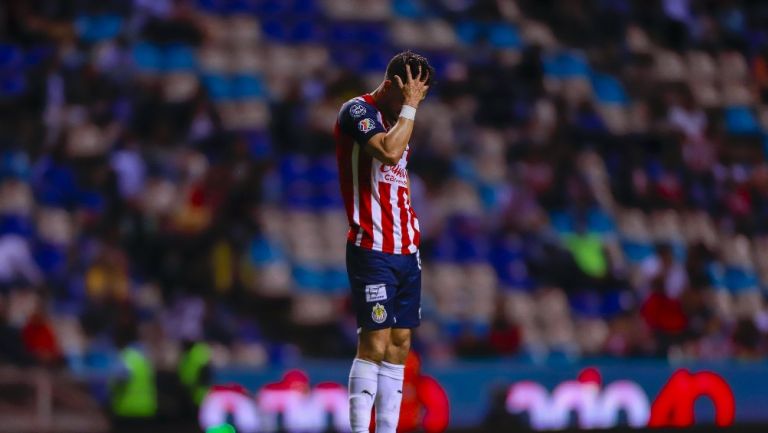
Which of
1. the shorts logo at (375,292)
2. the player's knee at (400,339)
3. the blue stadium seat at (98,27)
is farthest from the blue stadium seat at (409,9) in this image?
the shorts logo at (375,292)

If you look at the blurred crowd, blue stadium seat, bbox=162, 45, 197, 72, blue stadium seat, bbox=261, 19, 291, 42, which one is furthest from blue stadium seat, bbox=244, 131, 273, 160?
blue stadium seat, bbox=261, 19, 291, 42

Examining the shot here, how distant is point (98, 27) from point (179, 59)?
0.93 meters

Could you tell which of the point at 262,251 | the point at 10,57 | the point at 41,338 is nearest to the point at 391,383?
the point at 41,338

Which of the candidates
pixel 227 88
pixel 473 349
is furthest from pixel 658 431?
pixel 227 88

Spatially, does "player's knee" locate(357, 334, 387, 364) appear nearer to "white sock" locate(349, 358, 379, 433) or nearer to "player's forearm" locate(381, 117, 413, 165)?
"white sock" locate(349, 358, 379, 433)

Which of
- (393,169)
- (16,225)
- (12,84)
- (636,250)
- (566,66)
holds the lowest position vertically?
(393,169)

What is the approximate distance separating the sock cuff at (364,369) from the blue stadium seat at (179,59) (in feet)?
27.5

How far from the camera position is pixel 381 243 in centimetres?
646

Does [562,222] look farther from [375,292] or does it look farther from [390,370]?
[375,292]

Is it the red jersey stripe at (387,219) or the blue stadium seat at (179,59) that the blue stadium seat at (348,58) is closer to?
the blue stadium seat at (179,59)

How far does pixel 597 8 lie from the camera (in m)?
17.7

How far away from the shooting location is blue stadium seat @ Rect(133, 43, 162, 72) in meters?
14.1

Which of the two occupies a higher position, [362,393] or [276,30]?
[276,30]

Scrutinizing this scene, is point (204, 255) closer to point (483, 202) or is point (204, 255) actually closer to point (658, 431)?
point (483, 202)
